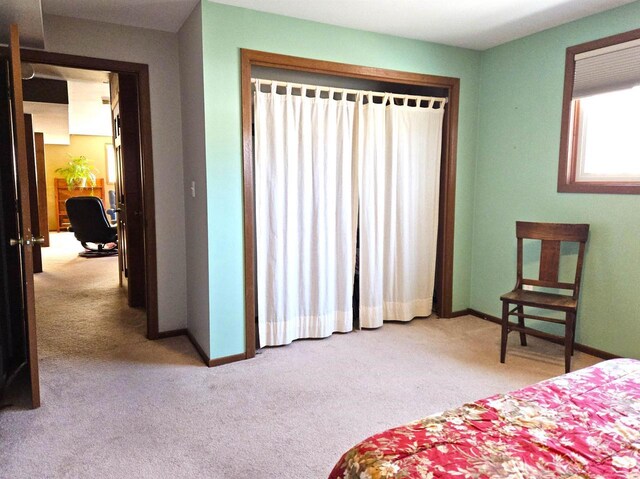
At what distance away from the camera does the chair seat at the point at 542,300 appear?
2842 mm

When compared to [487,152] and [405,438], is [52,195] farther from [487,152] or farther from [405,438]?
[405,438]

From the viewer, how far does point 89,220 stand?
694cm

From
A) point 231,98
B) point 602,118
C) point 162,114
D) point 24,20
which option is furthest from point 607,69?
point 24,20

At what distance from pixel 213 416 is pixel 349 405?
75 cm

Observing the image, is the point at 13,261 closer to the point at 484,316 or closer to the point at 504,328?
the point at 504,328

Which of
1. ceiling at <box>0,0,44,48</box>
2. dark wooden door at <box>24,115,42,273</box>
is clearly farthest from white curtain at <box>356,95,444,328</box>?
dark wooden door at <box>24,115,42,273</box>

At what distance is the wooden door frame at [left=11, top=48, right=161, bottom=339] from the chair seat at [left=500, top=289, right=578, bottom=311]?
2629mm

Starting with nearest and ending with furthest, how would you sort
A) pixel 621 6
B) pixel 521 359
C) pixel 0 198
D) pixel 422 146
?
1. pixel 0 198
2. pixel 621 6
3. pixel 521 359
4. pixel 422 146

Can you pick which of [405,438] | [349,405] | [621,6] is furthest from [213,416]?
[621,6]

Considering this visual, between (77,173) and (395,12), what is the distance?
1003cm

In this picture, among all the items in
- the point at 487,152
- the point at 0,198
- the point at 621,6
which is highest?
the point at 621,6

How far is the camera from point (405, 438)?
4.15 ft

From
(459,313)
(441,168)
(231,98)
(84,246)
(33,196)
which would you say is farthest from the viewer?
(84,246)

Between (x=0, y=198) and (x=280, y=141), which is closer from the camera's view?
(x=0, y=198)
